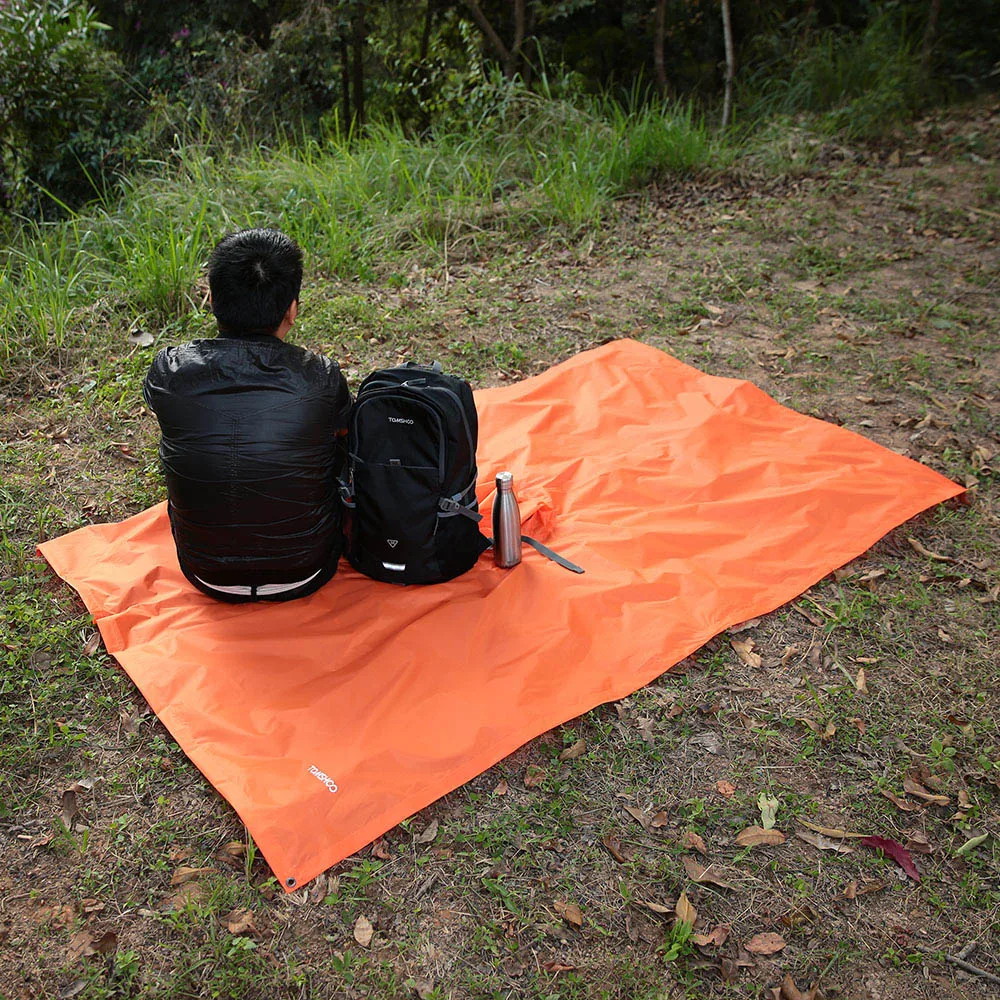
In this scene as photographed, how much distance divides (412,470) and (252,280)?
725mm

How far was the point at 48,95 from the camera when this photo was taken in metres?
6.43

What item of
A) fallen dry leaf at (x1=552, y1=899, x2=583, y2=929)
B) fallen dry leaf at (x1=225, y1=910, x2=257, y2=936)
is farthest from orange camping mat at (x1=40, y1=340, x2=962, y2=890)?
fallen dry leaf at (x1=552, y1=899, x2=583, y2=929)

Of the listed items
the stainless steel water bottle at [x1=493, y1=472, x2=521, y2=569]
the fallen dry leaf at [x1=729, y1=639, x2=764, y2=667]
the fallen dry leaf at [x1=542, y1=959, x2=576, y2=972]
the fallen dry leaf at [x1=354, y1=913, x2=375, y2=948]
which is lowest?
the fallen dry leaf at [x1=542, y1=959, x2=576, y2=972]

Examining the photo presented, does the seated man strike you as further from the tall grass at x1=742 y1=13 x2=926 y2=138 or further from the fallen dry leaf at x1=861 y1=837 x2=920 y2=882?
the tall grass at x1=742 y1=13 x2=926 y2=138

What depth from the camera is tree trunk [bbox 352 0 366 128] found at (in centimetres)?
766

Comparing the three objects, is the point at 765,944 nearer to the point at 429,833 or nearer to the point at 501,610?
the point at 429,833

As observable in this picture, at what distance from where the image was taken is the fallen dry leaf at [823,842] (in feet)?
7.16

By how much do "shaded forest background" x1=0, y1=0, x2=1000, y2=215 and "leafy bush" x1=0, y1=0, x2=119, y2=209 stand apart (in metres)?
0.01

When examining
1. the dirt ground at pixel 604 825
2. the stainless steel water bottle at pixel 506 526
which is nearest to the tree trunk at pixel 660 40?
the dirt ground at pixel 604 825

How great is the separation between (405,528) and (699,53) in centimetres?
790

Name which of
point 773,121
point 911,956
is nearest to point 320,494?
point 911,956

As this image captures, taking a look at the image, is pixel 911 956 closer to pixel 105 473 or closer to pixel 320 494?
pixel 320 494

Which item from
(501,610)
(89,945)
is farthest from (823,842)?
(89,945)

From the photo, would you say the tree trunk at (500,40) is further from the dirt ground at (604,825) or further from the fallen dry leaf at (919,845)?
the fallen dry leaf at (919,845)
